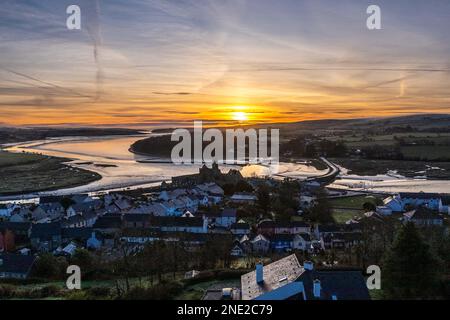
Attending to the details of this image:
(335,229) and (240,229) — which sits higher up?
(335,229)

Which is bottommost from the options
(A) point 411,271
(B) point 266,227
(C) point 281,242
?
(C) point 281,242

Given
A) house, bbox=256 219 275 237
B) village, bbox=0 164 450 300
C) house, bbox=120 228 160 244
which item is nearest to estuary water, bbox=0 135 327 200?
village, bbox=0 164 450 300

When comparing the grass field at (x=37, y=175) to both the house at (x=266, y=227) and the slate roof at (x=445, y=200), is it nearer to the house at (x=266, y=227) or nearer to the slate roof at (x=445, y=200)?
the house at (x=266, y=227)

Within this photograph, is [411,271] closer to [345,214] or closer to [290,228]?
[290,228]

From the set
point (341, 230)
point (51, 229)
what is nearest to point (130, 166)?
point (51, 229)

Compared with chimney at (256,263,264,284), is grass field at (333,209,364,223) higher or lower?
lower

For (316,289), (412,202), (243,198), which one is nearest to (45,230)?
(243,198)

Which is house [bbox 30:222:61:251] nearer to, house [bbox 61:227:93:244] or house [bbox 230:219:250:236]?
house [bbox 61:227:93:244]
